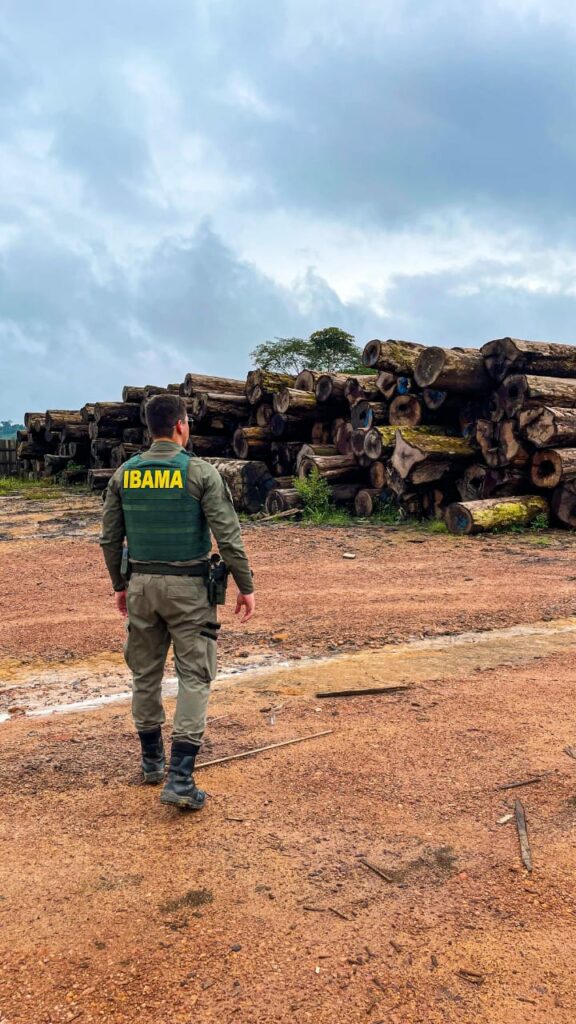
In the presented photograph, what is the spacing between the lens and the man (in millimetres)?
3131

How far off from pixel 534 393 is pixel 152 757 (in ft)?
31.2

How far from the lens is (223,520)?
3.17 m

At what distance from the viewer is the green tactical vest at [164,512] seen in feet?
10.3

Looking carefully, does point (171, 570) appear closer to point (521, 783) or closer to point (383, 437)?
point (521, 783)

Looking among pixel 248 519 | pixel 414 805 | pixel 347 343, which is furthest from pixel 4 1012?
pixel 347 343

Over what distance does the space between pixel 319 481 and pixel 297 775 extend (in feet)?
32.2

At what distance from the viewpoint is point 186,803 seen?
9.64ft

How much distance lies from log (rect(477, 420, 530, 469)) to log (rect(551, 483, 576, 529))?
2.74 ft

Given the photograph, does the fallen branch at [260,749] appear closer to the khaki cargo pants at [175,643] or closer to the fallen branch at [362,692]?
the khaki cargo pants at [175,643]

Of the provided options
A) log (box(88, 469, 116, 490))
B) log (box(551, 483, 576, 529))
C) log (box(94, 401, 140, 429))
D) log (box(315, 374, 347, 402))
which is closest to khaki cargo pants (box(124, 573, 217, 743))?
log (box(551, 483, 576, 529))

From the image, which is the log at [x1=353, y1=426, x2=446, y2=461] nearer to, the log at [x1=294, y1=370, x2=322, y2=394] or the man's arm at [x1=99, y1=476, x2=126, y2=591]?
the log at [x1=294, y1=370, x2=322, y2=394]

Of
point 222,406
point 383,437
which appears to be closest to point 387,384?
point 383,437

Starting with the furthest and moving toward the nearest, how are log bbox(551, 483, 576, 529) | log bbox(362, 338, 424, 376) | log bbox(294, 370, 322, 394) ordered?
log bbox(294, 370, 322, 394) → log bbox(362, 338, 424, 376) → log bbox(551, 483, 576, 529)

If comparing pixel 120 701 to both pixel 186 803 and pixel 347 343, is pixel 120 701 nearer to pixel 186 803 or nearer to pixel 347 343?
pixel 186 803
